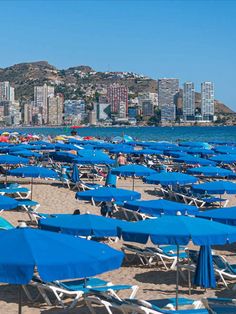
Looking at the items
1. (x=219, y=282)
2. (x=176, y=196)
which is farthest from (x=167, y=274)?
(x=176, y=196)

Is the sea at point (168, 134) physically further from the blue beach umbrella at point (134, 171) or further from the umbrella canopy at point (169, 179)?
the umbrella canopy at point (169, 179)

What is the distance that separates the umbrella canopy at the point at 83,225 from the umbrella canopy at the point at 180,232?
745 millimetres

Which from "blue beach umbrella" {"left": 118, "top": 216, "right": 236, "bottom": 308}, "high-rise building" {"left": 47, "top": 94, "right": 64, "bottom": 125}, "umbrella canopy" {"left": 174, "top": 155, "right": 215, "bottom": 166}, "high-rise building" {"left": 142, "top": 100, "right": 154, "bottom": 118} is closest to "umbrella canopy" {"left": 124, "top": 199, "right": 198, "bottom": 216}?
"blue beach umbrella" {"left": 118, "top": 216, "right": 236, "bottom": 308}

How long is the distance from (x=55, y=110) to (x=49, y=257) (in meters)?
190

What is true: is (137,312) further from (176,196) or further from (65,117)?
(65,117)

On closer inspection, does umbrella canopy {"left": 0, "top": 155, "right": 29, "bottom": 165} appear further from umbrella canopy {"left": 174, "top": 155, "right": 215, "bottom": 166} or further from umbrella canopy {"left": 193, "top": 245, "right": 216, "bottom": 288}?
umbrella canopy {"left": 193, "top": 245, "right": 216, "bottom": 288}

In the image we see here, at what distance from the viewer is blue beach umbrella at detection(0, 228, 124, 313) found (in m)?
4.25

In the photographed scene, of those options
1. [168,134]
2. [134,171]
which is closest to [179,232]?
[134,171]

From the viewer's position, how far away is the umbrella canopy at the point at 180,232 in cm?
689

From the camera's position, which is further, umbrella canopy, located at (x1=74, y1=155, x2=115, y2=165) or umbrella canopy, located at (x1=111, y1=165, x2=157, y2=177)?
umbrella canopy, located at (x1=74, y1=155, x2=115, y2=165)

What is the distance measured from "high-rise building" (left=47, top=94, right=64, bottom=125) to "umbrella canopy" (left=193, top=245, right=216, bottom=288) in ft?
592

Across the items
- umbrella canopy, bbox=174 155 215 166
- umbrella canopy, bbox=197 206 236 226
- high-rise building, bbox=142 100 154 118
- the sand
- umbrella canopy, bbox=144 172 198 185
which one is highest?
high-rise building, bbox=142 100 154 118

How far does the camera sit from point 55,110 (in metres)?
193

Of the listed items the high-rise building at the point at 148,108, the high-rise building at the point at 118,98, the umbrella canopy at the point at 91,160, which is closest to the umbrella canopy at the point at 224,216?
the umbrella canopy at the point at 91,160
